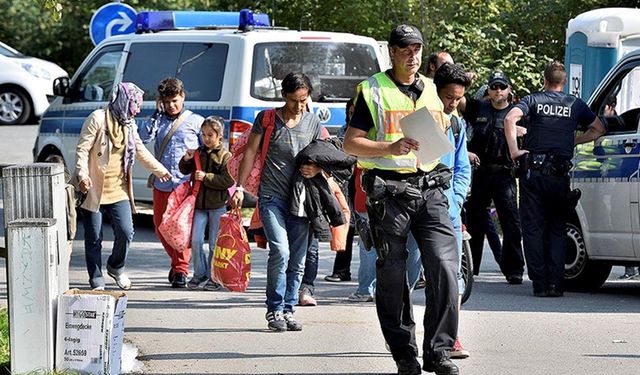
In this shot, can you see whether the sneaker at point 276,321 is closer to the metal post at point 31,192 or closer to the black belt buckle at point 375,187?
the black belt buckle at point 375,187

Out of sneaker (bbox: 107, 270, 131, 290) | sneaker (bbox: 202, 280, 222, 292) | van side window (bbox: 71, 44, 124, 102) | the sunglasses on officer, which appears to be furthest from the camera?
van side window (bbox: 71, 44, 124, 102)

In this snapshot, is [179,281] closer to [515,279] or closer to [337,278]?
[337,278]

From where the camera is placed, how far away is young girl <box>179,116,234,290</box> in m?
11.5

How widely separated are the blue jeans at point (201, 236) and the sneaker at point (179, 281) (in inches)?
3.8

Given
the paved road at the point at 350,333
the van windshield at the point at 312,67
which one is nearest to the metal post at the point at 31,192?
the paved road at the point at 350,333

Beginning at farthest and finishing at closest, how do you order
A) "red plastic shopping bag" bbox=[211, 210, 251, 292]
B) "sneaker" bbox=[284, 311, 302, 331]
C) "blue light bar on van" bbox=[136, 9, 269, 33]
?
"blue light bar on van" bbox=[136, 9, 269, 33] < "red plastic shopping bag" bbox=[211, 210, 251, 292] < "sneaker" bbox=[284, 311, 302, 331]

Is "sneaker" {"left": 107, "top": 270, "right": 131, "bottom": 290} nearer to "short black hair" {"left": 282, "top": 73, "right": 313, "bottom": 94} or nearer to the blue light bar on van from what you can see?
"short black hair" {"left": 282, "top": 73, "right": 313, "bottom": 94}

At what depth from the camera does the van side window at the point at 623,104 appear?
1112 cm

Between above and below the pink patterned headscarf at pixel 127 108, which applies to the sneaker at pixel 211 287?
below

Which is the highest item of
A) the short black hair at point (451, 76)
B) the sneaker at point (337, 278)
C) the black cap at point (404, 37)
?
the black cap at point (404, 37)

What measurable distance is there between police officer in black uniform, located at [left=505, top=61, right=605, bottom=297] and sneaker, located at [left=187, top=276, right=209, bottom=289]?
2.58 meters

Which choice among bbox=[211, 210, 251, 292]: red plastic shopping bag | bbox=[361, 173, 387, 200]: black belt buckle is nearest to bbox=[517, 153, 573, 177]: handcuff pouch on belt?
bbox=[211, 210, 251, 292]: red plastic shopping bag

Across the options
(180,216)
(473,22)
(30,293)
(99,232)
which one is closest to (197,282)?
(180,216)

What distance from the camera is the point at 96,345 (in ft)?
24.3
